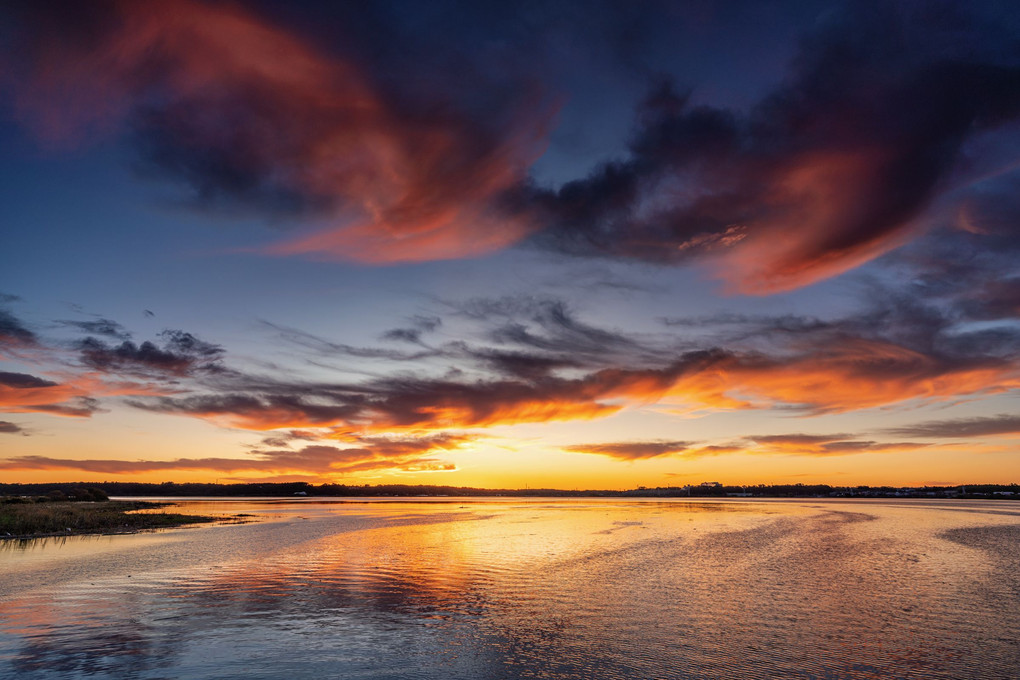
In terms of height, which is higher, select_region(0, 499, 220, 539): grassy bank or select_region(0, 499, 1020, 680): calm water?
select_region(0, 499, 220, 539): grassy bank

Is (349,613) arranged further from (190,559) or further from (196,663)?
(190,559)

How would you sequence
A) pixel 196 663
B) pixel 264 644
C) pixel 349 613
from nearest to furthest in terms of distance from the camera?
pixel 196 663, pixel 264 644, pixel 349 613

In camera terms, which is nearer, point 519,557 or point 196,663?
point 196,663

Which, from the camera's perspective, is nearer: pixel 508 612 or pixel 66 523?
pixel 508 612

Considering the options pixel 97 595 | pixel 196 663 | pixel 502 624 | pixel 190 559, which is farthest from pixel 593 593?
pixel 190 559

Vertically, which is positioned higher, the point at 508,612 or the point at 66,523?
the point at 66,523

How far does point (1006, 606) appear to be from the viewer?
26.6m

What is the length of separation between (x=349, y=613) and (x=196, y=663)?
7987mm

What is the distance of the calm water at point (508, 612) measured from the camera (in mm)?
18234

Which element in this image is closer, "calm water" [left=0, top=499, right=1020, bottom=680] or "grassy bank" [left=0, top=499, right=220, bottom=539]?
"calm water" [left=0, top=499, right=1020, bottom=680]

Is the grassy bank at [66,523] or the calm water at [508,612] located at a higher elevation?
the grassy bank at [66,523]

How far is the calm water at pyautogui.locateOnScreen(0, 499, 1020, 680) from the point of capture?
18.2 metres

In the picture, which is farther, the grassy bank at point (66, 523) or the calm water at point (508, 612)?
the grassy bank at point (66, 523)

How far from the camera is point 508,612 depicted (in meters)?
25.8
